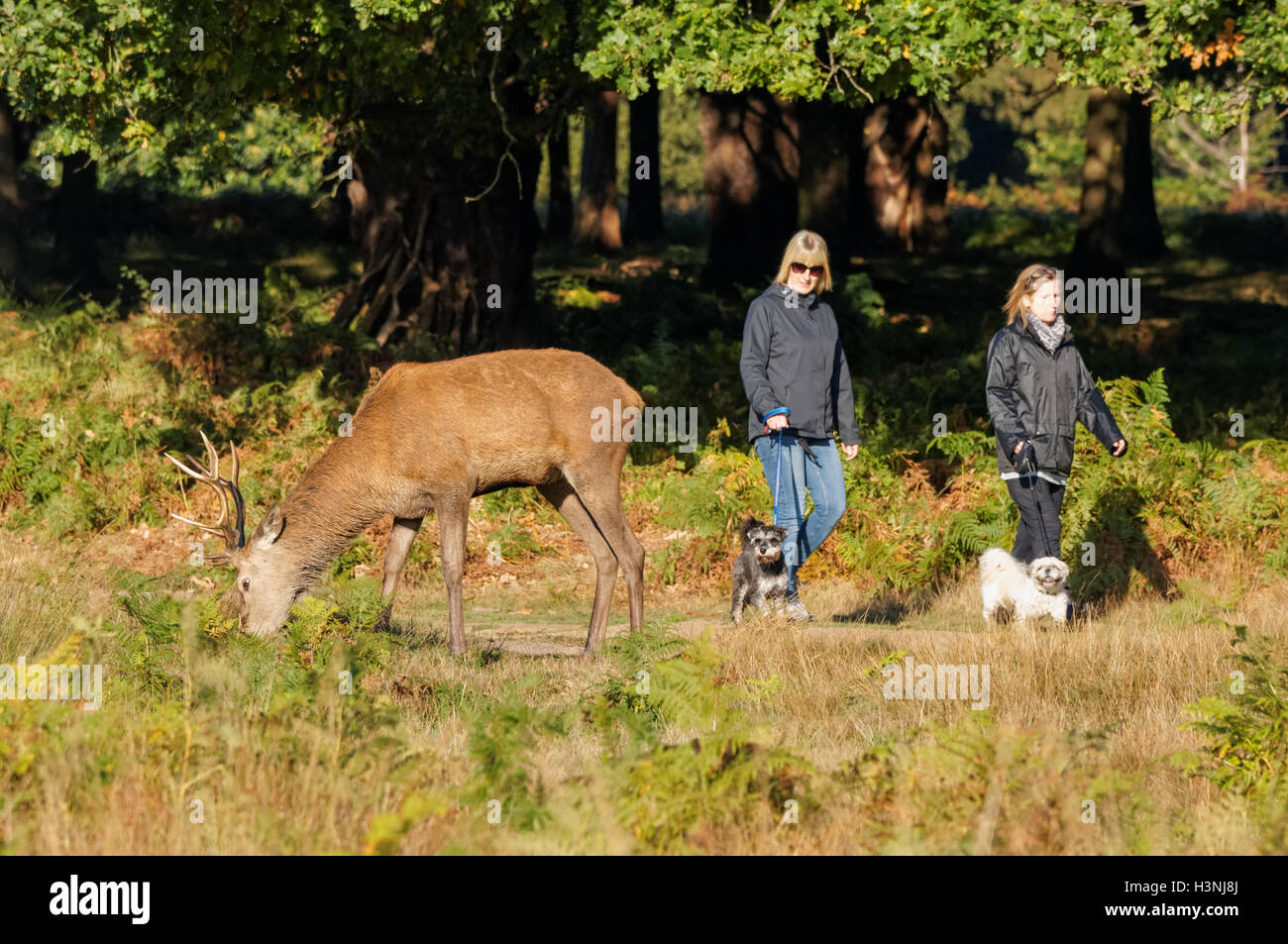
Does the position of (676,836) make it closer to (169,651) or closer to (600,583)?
(169,651)

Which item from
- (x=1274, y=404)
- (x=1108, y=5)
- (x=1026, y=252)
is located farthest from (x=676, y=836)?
(x=1026, y=252)

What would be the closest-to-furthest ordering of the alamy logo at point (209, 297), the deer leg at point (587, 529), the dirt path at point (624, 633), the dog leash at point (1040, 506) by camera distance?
1. the dog leash at point (1040, 506)
2. the dirt path at point (624, 633)
3. the deer leg at point (587, 529)
4. the alamy logo at point (209, 297)

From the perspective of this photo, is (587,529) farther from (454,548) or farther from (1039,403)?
(1039,403)

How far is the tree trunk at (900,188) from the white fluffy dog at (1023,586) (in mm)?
19891

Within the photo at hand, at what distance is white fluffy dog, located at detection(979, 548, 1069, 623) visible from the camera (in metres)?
9.29

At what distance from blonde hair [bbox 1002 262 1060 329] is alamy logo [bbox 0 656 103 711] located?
216 inches

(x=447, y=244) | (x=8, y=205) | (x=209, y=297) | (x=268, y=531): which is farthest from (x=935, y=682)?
(x=8, y=205)

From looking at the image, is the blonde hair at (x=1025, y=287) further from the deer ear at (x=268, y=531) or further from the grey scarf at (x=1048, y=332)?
the deer ear at (x=268, y=531)

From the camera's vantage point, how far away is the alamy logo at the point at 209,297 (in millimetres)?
18578

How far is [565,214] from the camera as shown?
3422 centimetres

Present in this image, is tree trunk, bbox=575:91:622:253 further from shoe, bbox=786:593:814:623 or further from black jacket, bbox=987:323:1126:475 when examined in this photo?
black jacket, bbox=987:323:1126:475

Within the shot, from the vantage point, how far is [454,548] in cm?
1048

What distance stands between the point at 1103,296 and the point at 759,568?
47.4ft

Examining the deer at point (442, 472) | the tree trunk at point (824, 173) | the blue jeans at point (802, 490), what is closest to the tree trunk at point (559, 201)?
the tree trunk at point (824, 173)
